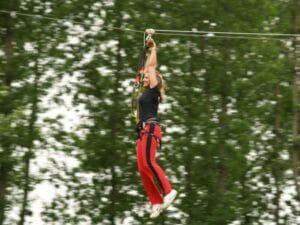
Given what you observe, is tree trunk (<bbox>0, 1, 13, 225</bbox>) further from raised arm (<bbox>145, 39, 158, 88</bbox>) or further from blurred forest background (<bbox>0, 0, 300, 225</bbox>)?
raised arm (<bbox>145, 39, 158, 88</bbox>)

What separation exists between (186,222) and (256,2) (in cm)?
404

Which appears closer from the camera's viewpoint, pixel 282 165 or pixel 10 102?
pixel 10 102

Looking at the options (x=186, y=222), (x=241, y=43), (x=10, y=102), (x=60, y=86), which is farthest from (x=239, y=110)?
(x=10, y=102)

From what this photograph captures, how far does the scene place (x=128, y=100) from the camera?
506 inches

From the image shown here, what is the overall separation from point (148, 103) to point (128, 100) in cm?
608

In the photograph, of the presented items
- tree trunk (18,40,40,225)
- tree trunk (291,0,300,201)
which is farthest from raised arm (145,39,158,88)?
tree trunk (18,40,40,225)

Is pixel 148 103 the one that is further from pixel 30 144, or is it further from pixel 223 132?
pixel 223 132

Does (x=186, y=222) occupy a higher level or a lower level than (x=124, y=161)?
lower

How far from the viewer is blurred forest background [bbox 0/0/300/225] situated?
497 inches

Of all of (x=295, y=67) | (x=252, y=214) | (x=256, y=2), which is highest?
(x=256, y=2)

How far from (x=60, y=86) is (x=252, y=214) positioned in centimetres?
416

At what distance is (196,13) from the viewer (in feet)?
41.7

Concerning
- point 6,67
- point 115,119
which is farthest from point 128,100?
point 6,67

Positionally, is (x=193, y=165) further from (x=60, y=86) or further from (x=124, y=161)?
(x=60, y=86)
